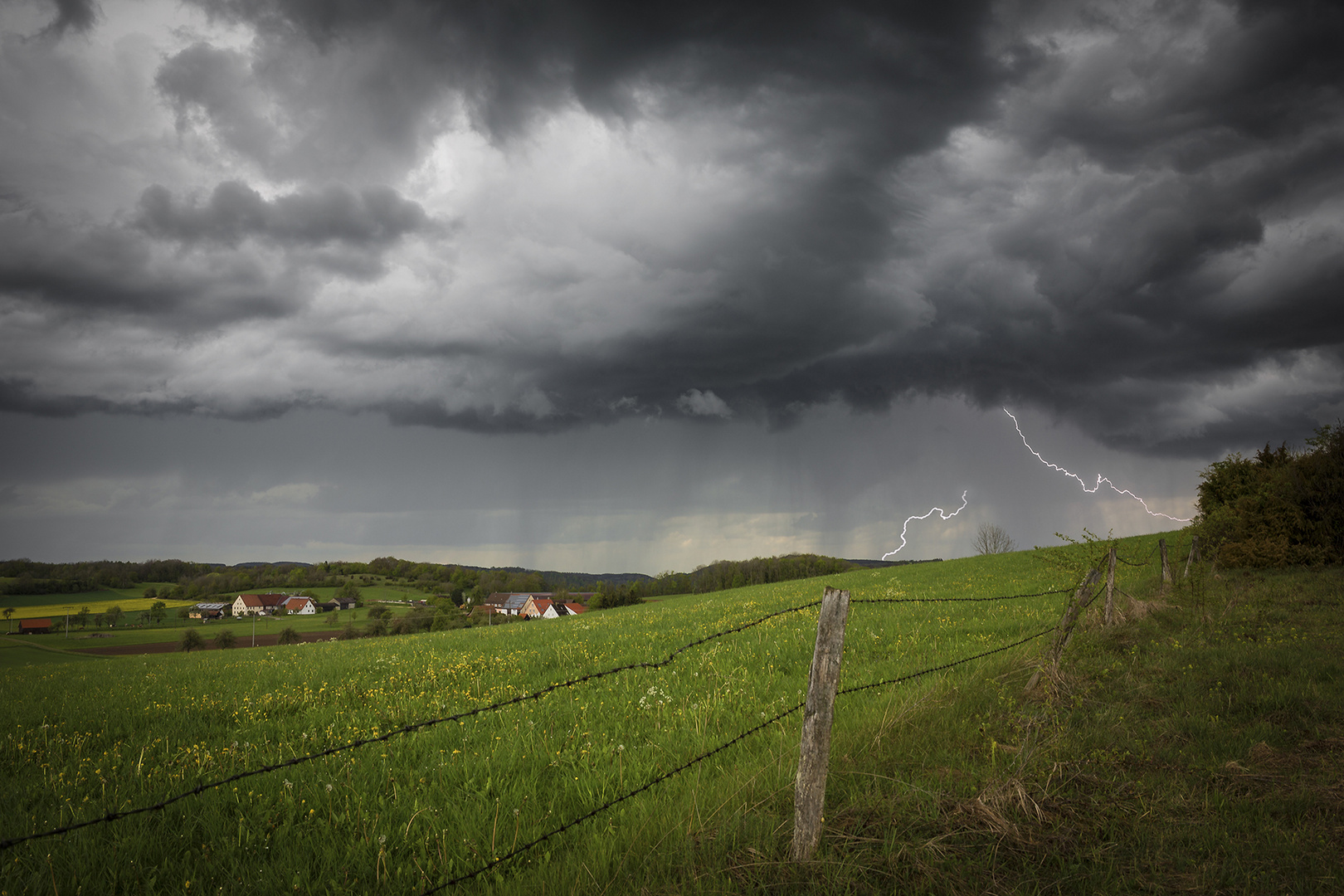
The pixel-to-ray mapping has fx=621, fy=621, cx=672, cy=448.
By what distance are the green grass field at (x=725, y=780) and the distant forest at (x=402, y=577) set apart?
76822 millimetres

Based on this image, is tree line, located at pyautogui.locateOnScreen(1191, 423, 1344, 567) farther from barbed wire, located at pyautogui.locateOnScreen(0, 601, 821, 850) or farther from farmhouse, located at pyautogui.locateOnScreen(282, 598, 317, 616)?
farmhouse, located at pyautogui.locateOnScreen(282, 598, 317, 616)

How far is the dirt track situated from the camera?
5000cm

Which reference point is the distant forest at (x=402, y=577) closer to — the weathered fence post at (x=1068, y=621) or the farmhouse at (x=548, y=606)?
the farmhouse at (x=548, y=606)

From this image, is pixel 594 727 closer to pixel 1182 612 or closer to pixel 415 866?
pixel 415 866

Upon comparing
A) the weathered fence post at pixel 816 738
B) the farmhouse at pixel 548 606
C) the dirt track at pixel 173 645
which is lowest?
the farmhouse at pixel 548 606

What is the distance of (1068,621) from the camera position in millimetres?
8641

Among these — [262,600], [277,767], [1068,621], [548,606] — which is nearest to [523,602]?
[548,606]

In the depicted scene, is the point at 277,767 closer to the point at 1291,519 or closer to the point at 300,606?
the point at 1291,519

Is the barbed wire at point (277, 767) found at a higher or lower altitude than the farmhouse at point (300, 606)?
higher

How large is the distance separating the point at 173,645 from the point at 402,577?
8085cm

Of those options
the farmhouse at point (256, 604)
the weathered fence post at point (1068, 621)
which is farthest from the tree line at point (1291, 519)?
the farmhouse at point (256, 604)

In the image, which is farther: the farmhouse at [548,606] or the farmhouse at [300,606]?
the farmhouse at [300,606]

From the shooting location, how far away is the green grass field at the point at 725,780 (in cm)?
448

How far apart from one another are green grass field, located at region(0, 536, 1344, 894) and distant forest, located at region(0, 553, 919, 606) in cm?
7682
